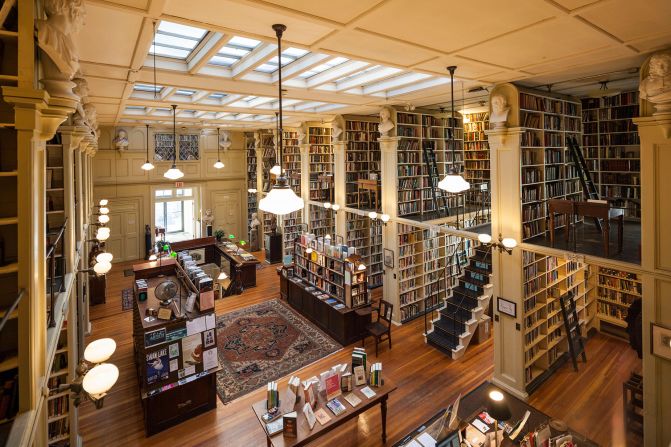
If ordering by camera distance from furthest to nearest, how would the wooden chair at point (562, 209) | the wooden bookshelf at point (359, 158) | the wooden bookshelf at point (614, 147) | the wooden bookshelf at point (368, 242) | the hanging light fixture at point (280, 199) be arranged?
1. the wooden bookshelf at point (368, 242)
2. the wooden bookshelf at point (359, 158)
3. the wooden bookshelf at point (614, 147)
4. the wooden chair at point (562, 209)
5. the hanging light fixture at point (280, 199)

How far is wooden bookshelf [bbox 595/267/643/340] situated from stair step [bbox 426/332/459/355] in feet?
11.3

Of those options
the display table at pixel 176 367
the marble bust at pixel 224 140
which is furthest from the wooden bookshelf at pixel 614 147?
the marble bust at pixel 224 140

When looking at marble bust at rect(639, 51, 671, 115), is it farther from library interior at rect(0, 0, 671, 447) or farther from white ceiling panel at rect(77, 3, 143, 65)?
white ceiling panel at rect(77, 3, 143, 65)

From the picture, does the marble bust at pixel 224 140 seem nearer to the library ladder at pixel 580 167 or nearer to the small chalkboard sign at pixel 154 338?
the small chalkboard sign at pixel 154 338

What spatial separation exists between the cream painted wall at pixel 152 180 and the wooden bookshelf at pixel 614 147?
11.0 metres

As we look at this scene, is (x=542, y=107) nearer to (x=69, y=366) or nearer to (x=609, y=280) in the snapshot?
(x=609, y=280)

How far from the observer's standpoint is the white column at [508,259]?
532cm

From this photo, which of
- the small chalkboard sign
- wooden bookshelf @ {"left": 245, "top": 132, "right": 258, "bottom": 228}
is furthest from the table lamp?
wooden bookshelf @ {"left": 245, "top": 132, "right": 258, "bottom": 228}

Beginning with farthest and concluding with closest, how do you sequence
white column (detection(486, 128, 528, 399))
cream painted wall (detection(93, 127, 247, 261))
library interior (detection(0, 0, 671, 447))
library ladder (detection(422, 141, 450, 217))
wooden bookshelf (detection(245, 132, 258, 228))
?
wooden bookshelf (detection(245, 132, 258, 228)) → cream painted wall (detection(93, 127, 247, 261)) → library ladder (detection(422, 141, 450, 217)) → white column (detection(486, 128, 528, 399)) → library interior (detection(0, 0, 671, 447))

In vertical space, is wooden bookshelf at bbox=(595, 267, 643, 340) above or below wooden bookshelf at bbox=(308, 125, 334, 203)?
below

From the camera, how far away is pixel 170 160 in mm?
12344

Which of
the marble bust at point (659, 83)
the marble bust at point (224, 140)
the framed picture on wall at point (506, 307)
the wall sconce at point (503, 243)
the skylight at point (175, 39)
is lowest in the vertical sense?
the framed picture on wall at point (506, 307)

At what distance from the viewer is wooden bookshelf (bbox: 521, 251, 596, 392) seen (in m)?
5.65

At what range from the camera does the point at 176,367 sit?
499 centimetres
